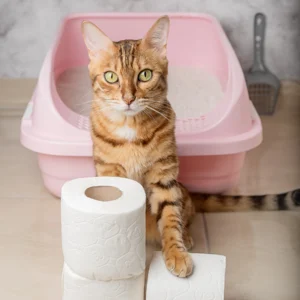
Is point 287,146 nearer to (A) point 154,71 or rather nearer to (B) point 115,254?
(A) point 154,71

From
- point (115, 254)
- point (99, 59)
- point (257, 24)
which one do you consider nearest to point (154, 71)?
point (99, 59)

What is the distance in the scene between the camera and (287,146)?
6.98 feet

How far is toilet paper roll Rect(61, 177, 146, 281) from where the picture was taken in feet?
3.66

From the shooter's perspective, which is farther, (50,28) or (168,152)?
(50,28)

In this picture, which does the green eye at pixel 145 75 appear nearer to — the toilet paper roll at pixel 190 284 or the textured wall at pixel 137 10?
the toilet paper roll at pixel 190 284

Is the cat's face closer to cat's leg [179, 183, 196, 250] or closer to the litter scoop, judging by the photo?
cat's leg [179, 183, 196, 250]

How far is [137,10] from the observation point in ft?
7.81

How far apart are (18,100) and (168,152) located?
1.14 metres

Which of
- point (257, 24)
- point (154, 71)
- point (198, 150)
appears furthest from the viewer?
point (257, 24)

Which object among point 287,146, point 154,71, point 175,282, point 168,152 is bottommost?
point 287,146

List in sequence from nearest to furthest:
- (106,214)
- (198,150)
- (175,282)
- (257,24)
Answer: (106,214)
(175,282)
(198,150)
(257,24)

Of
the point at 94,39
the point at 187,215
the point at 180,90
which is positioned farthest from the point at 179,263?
the point at 180,90

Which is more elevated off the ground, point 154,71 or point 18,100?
point 154,71

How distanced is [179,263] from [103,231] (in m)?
0.22
